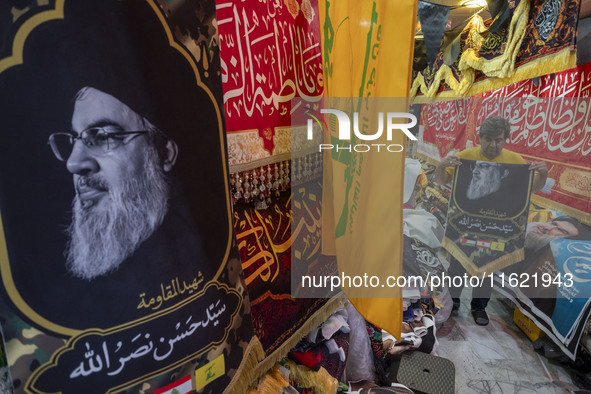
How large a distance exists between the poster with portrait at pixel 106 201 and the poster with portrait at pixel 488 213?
2.35 meters

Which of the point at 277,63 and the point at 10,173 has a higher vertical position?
the point at 277,63

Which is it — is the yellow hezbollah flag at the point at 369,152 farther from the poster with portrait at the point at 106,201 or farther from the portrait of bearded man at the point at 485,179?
the portrait of bearded man at the point at 485,179

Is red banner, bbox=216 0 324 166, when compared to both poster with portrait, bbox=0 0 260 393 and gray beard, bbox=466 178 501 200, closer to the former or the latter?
poster with portrait, bbox=0 0 260 393

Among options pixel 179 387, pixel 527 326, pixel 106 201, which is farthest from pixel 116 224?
pixel 527 326

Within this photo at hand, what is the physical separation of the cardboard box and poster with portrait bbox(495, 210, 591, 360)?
0.34ft

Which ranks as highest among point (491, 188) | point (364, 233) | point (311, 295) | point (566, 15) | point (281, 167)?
point (566, 15)

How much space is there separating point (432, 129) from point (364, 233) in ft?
12.1

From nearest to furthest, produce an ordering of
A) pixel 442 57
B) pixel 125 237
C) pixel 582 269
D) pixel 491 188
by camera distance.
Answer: pixel 125 237
pixel 582 269
pixel 491 188
pixel 442 57

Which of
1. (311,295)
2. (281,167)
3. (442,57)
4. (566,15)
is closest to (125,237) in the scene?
(281,167)

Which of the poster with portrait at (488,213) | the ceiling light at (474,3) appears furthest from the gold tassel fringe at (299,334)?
the ceiling light at (474,3)

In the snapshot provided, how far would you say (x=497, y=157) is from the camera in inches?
91.5

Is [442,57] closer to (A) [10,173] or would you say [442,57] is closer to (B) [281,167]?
(B) [281,167]

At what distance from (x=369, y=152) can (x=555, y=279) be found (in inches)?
88.2

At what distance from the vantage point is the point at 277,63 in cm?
107
